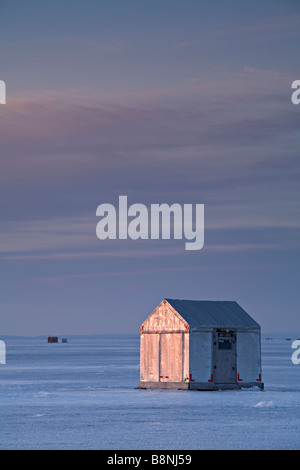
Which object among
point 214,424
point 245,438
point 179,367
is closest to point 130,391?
point 179,367

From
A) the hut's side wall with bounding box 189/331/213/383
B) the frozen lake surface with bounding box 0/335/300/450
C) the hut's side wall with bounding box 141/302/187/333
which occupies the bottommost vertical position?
the frozen lake surface with bounding box 0/335/300/450

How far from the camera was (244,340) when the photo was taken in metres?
46.3

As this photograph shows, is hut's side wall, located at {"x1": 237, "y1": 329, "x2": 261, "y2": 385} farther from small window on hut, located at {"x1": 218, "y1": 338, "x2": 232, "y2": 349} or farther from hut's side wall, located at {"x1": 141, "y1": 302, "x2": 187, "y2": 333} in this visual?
hut's side wall, located at {"x1": 141, "y1": 302, "x2": 187, "y2": 333}

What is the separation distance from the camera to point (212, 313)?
46.8 meters

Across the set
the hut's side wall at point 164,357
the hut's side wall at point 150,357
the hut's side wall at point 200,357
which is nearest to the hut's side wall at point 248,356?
the hut's side wall at point 200,357

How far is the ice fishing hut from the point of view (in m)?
44.5

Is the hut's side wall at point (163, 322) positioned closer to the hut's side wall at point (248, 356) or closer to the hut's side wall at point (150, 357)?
the hut's side wall at point (150, 357)

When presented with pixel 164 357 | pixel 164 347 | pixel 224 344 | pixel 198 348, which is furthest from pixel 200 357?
pixel 164 347

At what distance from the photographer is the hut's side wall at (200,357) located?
4425 centimetres

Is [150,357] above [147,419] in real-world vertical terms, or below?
above

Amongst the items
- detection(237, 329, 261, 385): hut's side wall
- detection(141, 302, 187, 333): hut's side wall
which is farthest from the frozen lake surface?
detection(141, 302, 187, 333): hut's side wall

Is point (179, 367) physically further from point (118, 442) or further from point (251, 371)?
point (118, 442)

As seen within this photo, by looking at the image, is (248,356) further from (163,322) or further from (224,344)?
(163,322)

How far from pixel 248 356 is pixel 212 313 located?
8.82ft
